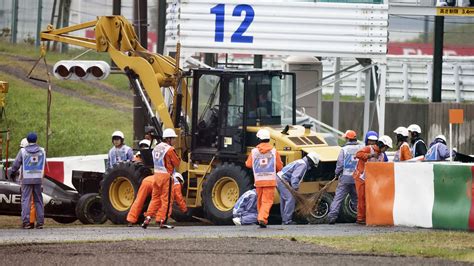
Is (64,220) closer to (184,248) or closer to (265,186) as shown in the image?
(265,186)

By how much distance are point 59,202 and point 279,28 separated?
6958 millimetres

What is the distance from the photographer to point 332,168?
23.0 m

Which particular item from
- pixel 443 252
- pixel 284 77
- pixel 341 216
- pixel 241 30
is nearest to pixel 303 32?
pixel 241 30

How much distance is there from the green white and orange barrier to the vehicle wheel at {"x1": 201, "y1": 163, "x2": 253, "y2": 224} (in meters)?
2.32

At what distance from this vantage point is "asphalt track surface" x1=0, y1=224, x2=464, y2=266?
15.7 m

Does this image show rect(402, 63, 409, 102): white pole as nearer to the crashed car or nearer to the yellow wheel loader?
the yellow wheel loader

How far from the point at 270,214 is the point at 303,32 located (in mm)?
6151

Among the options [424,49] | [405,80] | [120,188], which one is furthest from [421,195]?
[424,49]

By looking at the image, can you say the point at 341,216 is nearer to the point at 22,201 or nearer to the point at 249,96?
the point at 249,96

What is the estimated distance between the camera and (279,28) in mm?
27922

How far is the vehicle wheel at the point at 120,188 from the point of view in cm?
2300

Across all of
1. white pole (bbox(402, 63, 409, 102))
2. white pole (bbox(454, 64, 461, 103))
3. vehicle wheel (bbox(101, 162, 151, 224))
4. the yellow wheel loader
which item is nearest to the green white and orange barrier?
the yellow wheel loader

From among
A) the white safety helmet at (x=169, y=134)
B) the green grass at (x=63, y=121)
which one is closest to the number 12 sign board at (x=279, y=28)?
the white safety helmet at (x=169, y=134)

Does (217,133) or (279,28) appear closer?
(217,133)
